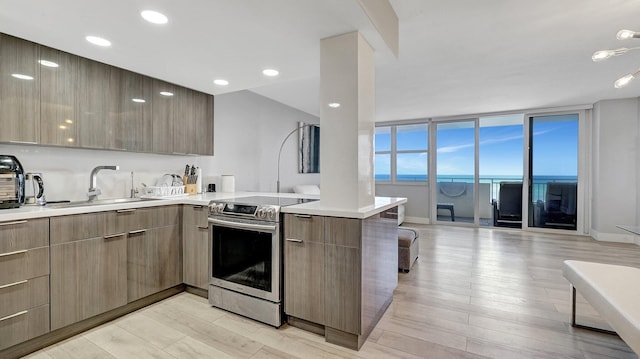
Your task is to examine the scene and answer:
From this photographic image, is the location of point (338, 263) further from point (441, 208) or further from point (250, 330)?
point (441, 208)

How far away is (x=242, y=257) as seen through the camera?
229 centimetres

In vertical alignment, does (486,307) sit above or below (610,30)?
below

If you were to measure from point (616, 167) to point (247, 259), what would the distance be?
6309 millimetres

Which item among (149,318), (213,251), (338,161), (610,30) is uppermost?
(610,30)

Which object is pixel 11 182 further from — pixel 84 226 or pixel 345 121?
pixel 345 121

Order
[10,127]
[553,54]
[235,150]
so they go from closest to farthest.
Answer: [10,127] < [553,54] < [235,150]

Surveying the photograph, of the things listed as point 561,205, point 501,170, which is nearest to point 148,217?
point 561,205

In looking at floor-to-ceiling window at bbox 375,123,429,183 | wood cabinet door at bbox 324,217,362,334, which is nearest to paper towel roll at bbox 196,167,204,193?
wood cabinet door at bbox 324,217,362,334

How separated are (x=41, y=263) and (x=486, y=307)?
3.40 metres

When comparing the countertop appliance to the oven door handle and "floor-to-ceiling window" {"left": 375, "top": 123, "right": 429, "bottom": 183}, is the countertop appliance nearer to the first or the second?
the oven door handle

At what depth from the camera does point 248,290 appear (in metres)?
2.22

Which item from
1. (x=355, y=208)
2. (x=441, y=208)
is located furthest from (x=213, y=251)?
(x=441, y=208)

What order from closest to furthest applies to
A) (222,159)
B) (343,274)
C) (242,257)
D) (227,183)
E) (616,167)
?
(343,274) < (242,257) < (227,183) < (222,159) < (616,167)

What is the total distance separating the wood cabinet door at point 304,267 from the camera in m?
1.94
